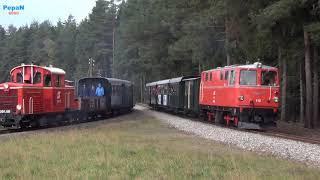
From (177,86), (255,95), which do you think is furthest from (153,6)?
(255,95)

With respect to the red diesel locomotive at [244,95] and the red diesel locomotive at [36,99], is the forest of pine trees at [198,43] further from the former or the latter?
the red diesel locomotive at [36,99]

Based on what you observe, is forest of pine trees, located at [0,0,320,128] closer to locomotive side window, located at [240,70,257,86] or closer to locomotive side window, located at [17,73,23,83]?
locomotive side window, located at [240,70,257,86]

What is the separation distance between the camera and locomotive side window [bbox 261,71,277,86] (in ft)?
89.9

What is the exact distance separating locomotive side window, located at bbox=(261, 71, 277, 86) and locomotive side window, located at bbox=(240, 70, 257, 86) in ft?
1.43

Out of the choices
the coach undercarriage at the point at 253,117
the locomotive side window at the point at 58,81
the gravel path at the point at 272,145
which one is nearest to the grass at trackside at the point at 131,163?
the gravel path at the point at 272,145

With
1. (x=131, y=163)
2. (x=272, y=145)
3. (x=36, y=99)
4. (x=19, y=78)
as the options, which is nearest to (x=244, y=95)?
(x=272, y=145)

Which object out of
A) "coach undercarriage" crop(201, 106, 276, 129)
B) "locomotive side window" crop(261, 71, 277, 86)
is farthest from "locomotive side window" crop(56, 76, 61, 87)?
"locomotive side window" crop(261, 71, 277, 86)

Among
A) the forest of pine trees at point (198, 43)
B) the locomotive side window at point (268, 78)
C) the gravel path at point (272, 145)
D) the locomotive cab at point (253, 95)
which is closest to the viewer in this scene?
the gravel path at point (272, 145)

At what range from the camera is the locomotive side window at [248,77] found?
89.4 feet

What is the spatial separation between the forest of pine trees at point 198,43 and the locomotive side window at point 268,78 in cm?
318

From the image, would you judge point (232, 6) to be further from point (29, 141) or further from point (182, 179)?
point (182, 179)

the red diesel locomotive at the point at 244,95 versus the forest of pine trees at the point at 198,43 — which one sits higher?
the forest of pine trees at the point at 198,43

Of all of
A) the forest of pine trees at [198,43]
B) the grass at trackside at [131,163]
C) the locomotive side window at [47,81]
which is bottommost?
the grass at trackside at [131,163]

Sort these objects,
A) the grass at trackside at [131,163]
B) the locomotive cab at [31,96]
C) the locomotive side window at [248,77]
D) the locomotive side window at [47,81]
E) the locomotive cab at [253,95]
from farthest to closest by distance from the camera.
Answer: the locomotive side window at [47,81], the locomotive side window at [248,77], the locomotive cab at [253,95], the locomotive cab at [31,96], the grass at trackside at [131,163]
